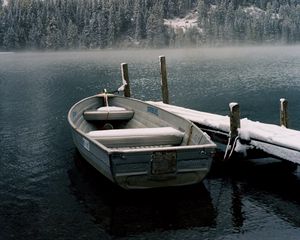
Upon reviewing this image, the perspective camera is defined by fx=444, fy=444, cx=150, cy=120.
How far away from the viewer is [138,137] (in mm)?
17688

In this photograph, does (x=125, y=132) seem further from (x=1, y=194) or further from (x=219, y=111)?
(x=219, y=111)

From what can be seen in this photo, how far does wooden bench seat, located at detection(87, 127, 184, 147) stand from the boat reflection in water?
156 centimetres

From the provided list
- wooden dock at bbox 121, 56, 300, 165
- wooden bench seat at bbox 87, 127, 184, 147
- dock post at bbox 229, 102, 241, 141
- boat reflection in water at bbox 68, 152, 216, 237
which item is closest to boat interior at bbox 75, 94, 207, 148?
wooden bench seat at bbox 87, 127, 184, 147

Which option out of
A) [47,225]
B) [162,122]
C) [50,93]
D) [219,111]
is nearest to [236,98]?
[219,111]

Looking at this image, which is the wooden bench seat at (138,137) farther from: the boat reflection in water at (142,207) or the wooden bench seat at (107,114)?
the wooden bench seat at (107,114)

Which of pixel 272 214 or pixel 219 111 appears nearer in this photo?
pixel 272 214

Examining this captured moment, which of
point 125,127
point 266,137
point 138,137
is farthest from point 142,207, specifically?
point 125,127

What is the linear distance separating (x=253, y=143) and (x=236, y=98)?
89.9 feet

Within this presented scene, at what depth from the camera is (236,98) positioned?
147 feet

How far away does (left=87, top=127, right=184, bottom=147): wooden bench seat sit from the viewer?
17.6m

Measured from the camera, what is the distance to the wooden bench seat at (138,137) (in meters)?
17.6

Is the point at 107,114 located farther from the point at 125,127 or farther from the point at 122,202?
the point at 122,202

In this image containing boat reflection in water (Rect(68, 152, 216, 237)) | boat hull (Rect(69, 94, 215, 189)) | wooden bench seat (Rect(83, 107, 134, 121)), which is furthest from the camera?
wooden bench seat (Rect(83, 107, 134, 121))

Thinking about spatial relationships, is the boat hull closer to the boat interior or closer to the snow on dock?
the boat interior
